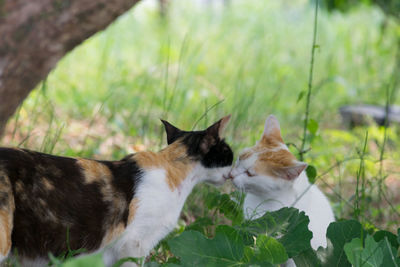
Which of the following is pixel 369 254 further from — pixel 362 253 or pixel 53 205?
pixel 53 205

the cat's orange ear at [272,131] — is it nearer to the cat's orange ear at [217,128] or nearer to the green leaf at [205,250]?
the cat's orange ear at [217,128]

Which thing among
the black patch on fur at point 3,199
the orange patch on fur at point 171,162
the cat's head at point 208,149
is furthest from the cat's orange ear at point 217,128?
the black patch on fur at point 3,199

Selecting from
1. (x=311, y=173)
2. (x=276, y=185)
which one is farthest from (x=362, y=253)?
(x=311, y=173)

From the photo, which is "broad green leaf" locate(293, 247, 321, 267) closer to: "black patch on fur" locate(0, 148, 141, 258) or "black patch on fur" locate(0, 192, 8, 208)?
"black patch on fur" locate(0, 148, 141, 258)

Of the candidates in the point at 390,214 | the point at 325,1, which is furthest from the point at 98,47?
the point at 390,214

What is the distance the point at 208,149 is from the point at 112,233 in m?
0.43

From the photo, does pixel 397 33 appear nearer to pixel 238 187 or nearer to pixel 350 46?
pixel 350 46

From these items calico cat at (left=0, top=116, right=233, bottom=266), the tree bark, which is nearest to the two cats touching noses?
calico cat at (left=0, top=116, right=233, bottom=266)

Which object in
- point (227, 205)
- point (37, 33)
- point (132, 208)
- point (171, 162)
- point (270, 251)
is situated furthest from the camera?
point (37, 33)

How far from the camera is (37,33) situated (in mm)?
2422

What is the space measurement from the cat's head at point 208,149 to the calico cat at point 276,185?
0.13 m

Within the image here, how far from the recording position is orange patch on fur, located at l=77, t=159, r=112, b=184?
1.56 m

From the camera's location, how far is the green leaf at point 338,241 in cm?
151

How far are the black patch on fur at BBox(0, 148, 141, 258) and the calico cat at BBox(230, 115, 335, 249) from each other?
0.54m
